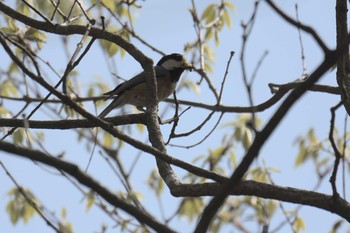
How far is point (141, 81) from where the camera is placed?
5484mm

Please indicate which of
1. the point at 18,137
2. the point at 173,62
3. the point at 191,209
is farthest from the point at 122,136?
the point at 191,209

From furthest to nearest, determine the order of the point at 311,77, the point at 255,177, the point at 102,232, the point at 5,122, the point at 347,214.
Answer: the point at 255,177 < the point at 102,232 < the point at 5,122 < the point at 347,214 < the point at 311,77

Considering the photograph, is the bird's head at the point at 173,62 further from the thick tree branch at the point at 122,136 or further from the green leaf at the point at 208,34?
the thick tree branch at the point at 122,136

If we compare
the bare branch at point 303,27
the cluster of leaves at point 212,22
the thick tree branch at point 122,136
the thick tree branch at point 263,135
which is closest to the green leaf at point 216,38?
the cluster of leaves at point 212,22

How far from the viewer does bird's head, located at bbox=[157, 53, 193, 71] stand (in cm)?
613

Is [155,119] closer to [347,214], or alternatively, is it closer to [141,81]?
[347,214]

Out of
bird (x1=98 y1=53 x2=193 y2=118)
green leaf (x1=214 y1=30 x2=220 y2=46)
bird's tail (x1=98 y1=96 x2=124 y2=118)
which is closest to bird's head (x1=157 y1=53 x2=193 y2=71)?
bird (x1=98 y1=53 x2=193 y2=118)

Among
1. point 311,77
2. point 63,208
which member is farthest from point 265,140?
point 63,208

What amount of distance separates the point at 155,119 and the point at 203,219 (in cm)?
168

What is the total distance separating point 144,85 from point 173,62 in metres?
0.95

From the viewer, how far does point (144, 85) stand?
5.38 metres

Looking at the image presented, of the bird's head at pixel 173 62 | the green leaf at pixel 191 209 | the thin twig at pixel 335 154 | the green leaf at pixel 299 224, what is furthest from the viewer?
the green leaf at pixel 191 209

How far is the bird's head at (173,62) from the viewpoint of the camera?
20.1ft

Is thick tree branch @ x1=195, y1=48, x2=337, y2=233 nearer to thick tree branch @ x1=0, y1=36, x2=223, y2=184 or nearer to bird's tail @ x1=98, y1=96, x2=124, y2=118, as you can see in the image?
thick tree branch @ x1=0, y1=36, x2=223, y2=184
